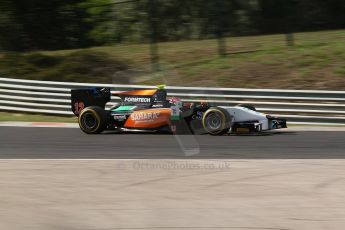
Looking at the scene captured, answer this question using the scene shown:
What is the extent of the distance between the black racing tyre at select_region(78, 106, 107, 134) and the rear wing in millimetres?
275

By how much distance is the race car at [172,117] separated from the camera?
11.1 m

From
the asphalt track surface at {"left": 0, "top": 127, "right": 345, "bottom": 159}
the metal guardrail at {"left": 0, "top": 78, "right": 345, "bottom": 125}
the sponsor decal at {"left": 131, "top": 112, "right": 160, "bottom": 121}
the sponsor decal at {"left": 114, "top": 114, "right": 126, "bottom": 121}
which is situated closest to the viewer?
the asphalt track surface at {"left": 0, "top": 127, "right": 345, "bottom": 159}

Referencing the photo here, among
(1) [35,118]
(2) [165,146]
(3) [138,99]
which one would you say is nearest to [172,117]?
(3) [138,99]

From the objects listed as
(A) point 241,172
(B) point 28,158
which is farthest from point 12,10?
(A) point 241,172

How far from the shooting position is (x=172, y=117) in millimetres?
11242

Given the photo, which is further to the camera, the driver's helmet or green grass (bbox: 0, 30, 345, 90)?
green grass (bbox: 0, 30, 345, 90)

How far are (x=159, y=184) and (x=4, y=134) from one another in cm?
577

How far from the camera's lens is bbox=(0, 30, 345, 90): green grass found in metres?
16.1

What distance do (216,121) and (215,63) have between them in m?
6.68

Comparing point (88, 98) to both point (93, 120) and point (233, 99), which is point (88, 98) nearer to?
point (93, 120)

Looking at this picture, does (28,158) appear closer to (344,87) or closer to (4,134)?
(4,134)

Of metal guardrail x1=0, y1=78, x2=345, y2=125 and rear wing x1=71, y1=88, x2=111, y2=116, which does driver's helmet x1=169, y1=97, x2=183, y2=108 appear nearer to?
metal guardrail x1=0, y1=78, x2=345, y2=125

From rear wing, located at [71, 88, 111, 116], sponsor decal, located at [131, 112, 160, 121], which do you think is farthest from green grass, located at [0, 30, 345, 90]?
sponsor decal, located at [131, 112, 160, 121]

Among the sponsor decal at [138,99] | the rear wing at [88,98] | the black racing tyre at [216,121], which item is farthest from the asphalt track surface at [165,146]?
the sponsor decal at [138,99]
